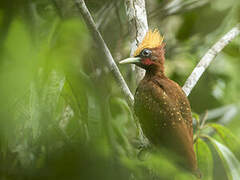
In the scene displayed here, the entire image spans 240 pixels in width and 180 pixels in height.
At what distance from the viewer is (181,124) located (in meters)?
2.79

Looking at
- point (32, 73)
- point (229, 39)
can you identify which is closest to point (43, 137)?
point (32, 73)

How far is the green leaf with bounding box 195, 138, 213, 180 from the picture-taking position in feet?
9.32

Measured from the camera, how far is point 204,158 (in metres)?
2.97

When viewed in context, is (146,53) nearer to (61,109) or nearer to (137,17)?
(137,17)

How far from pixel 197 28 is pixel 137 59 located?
1.62 meters

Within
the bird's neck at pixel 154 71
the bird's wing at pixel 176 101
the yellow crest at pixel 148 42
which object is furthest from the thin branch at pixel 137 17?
the bird's wing at pixel 176 101

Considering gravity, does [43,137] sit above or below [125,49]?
above

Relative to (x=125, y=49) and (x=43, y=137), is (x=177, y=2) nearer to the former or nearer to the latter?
(x=125, y=49)

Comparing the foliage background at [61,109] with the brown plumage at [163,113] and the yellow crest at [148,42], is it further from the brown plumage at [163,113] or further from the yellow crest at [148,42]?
the yellow crest at [148,42]

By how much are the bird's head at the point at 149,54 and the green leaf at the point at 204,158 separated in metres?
0.76

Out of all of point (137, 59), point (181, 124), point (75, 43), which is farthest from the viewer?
point (137, 59)

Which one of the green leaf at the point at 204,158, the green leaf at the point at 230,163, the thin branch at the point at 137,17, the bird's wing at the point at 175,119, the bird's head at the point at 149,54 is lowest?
the green leaf at the point at 204,158

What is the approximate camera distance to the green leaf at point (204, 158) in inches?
112

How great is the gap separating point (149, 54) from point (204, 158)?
0.97m
